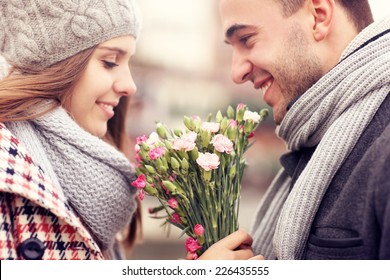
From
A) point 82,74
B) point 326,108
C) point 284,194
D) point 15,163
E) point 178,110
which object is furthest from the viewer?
point 178,110

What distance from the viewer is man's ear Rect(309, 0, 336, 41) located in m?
1.48

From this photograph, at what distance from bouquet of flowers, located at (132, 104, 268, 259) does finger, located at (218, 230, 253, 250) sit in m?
0.03

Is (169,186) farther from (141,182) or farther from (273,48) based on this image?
(273,48)

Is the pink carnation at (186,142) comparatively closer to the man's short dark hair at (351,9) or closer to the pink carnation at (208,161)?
the pink carnation at (208,161)

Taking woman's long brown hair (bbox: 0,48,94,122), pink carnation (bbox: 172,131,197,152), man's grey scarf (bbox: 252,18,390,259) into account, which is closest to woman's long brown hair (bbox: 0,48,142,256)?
woman's long brown hair (bbox: 0,48,94,122)

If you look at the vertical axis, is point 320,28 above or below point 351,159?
above

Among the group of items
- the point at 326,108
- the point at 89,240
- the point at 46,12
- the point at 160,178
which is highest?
the point at 46,12

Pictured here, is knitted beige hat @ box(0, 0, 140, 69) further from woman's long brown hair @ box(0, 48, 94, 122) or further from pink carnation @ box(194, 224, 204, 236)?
pink carnation @ box(194, 224, 204, 236)

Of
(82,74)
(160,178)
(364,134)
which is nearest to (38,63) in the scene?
(82,74)

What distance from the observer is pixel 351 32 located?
1499 millimetres

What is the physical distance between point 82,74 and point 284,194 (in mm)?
713

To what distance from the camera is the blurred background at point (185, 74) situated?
1928 mm

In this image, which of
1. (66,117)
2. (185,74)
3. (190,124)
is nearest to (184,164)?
(190,124)

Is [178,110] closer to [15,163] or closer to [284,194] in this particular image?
[284,194]
